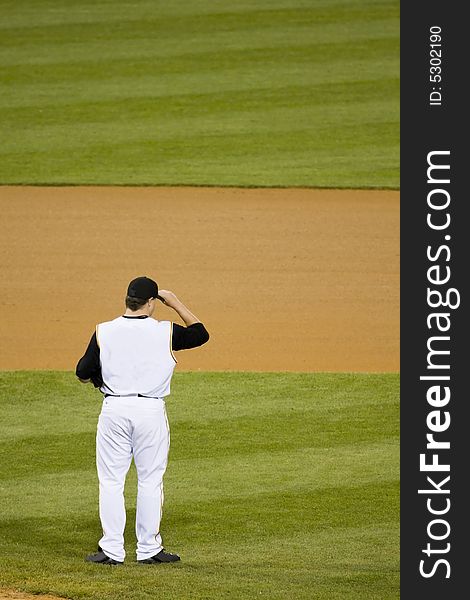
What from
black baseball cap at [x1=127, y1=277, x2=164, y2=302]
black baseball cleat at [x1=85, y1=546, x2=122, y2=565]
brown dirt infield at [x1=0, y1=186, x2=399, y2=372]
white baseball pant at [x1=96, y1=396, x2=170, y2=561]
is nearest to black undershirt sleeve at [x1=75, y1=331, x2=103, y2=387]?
white baseball pant at [x1=96, y1=396, x2=170, y2=561]

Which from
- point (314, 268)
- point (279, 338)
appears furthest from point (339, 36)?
point (279, 338)

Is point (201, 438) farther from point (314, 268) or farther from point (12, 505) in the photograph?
point (314, 268)

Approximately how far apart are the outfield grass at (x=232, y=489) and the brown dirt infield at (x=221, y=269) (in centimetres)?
91

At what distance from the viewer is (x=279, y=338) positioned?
12.8 metres

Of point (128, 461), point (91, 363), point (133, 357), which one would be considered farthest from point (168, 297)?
point (128, 461)

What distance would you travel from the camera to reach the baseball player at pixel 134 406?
270 inches

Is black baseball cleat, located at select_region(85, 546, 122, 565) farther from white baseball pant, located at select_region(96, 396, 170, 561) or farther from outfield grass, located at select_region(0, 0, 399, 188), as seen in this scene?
outfield grass, located at select_region(0, 0, 399, 188)

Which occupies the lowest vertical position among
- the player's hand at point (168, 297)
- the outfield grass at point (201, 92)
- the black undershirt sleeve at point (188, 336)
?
the black undershirt sleeve at point (188, 336)

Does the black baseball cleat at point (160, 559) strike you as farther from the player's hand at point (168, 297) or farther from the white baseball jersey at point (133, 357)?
the player's hand at point (168, 297)

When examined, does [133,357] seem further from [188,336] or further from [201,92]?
[201,92]

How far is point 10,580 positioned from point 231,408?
449 cm

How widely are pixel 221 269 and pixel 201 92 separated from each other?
7.28 metres

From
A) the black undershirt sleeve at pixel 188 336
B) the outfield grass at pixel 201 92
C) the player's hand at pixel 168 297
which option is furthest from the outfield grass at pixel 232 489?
→ the outfield grass at pixel 201 92

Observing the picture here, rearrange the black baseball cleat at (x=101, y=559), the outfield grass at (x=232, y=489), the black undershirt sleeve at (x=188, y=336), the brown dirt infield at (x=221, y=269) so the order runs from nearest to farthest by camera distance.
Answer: the outfield grass at (x=232, y=489) → the black baseball cleat at (x=101, y=559) → the black undershirt sleeve at (x=188, y=336) → the brown dirt infield at (x=221, y=269)
